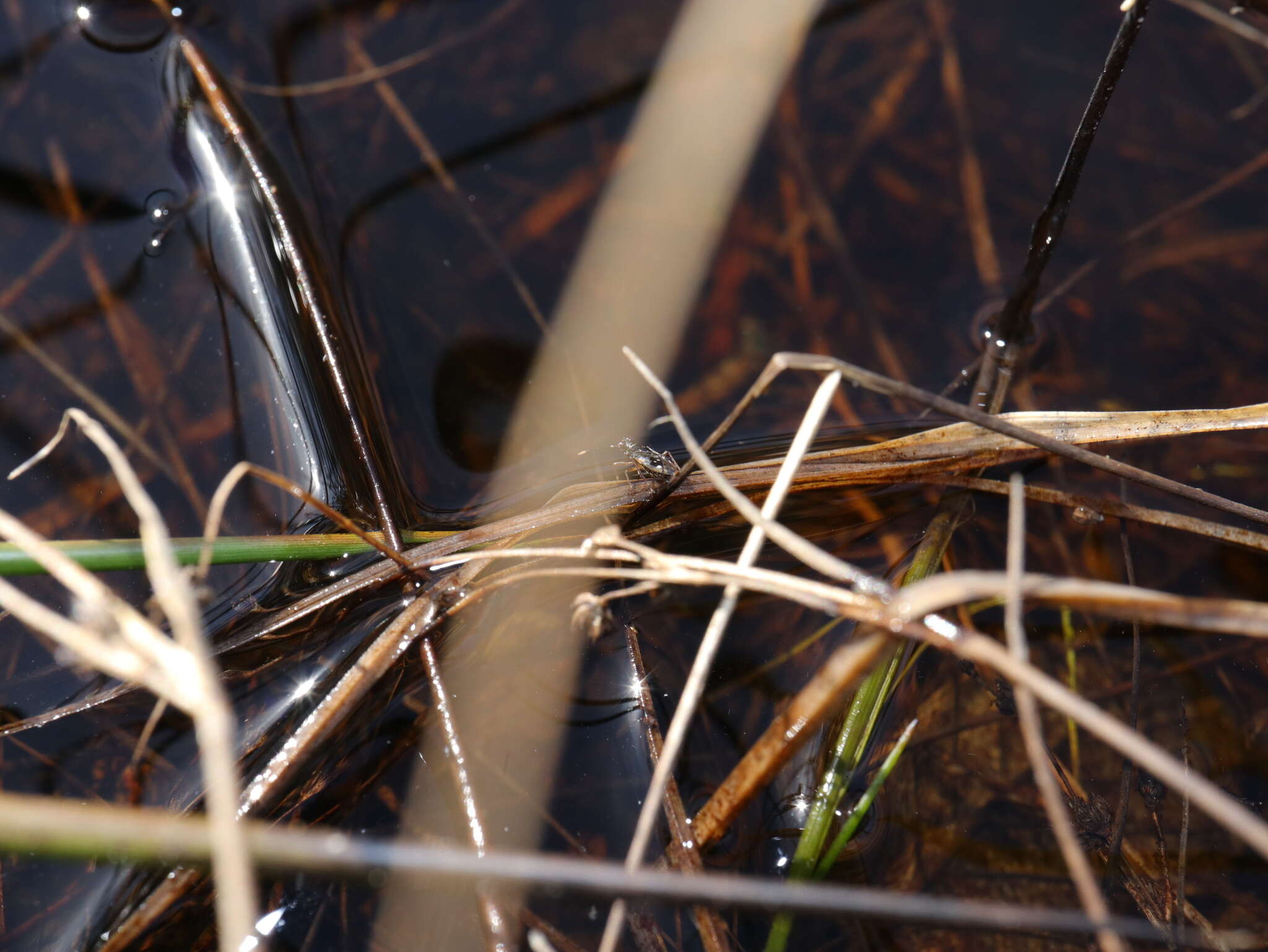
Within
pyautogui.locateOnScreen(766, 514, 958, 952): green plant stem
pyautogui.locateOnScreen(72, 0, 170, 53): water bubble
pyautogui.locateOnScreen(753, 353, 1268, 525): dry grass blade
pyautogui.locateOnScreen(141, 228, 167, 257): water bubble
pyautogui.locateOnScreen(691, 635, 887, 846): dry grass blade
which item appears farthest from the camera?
pyautogui.locateOnScreen(72, 0, 170, 53): water bubble

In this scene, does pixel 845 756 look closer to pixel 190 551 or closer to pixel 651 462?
pixel 651 462

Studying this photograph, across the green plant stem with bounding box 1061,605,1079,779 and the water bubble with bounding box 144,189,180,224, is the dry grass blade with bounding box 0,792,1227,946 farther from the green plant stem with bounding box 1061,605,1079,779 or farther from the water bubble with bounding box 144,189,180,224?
the water bubble with bounding box 144,189,180,224

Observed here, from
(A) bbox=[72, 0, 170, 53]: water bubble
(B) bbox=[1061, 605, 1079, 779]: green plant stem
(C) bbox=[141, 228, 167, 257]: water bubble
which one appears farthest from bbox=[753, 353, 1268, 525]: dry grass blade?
(A) bbox=[72, 0, 170, 53]: water bubble

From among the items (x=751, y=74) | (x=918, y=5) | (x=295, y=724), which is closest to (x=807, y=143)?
(x=751, y=74)

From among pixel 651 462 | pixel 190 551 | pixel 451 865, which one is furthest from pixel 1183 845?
pixel 190 551

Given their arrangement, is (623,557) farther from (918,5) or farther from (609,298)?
(918,5)

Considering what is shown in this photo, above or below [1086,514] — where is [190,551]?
above

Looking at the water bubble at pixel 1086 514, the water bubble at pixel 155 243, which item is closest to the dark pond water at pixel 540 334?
the water bubble at pixel 155 243
